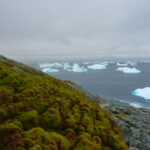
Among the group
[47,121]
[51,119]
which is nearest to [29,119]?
[47,121]

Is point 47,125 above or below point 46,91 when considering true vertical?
below

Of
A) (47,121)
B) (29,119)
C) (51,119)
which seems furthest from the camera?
(51,119)

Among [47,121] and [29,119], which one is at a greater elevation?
[29,119]

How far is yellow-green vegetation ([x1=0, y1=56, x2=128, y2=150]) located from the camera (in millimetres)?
7543

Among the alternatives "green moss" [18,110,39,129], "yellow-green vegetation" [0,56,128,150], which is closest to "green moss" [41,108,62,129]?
"yellow-green vegetation" [0,56,128,150]

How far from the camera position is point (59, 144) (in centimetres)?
766

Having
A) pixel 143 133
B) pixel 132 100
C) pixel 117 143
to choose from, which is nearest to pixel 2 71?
pixel 117 143

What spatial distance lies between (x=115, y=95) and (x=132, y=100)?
8788 mm

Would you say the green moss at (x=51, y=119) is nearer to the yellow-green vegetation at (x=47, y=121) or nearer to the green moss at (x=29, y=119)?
the yellow-green vegetation at (x=47, y=121)

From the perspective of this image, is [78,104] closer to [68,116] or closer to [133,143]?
[68,116]

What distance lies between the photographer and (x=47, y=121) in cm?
922

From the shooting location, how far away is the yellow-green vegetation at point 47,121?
24.7ft

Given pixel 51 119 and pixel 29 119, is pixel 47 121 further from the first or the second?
pixel 29 119

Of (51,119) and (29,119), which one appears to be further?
(51,119)
